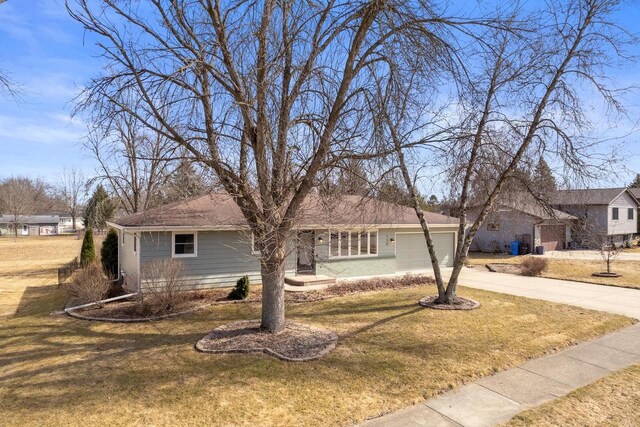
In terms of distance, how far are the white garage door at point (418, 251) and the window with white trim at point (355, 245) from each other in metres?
1.72

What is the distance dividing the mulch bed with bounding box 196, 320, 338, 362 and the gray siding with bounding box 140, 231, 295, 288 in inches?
166

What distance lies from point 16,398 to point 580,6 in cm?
1291

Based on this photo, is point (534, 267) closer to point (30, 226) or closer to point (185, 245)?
point (185, 245)

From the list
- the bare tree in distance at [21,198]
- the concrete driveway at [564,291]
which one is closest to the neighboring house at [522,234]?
the concrete driveway at [564,291]

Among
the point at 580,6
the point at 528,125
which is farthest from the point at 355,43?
the point at 580,6

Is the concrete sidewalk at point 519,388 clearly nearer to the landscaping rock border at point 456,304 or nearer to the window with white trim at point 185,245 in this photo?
the landscaping rock border at point 456,304

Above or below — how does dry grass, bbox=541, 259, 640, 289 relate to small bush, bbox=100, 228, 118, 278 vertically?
below

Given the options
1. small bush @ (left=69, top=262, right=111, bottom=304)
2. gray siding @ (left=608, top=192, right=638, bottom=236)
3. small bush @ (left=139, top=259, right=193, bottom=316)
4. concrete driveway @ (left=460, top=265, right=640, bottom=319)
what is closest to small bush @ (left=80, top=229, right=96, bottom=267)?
small bush @ (left=69, top=262, right=111, bottom=304)

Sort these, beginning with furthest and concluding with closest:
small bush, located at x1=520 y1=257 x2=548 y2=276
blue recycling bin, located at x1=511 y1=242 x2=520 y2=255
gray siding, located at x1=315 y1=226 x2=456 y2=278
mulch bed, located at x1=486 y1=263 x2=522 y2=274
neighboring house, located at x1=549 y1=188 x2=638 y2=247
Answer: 1. neighboring house, located at x1=549 y1=188 x2=638 y2=247
2. blue recycling bin, located at x1=511 y1=242 x2=520 y2=255
3. mulch bed, located at x1=486 y1=263 x2=522 y2=274
4. small bush, located at x1=520 y1=257 x2=548 y2=276
5. gray siding, located at x1=315 y1=226 x2=456 y2=278

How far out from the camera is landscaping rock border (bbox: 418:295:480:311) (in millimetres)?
10484

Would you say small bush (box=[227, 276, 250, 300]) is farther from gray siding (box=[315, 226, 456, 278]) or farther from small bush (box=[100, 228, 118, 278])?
small bush (box=[100, 228, 118, 278])

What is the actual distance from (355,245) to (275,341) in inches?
362

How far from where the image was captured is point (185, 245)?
12758mm

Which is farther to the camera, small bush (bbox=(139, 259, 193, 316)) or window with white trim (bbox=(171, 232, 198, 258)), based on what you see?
window with white trim (bbox=(171, 232, 198, 258))
